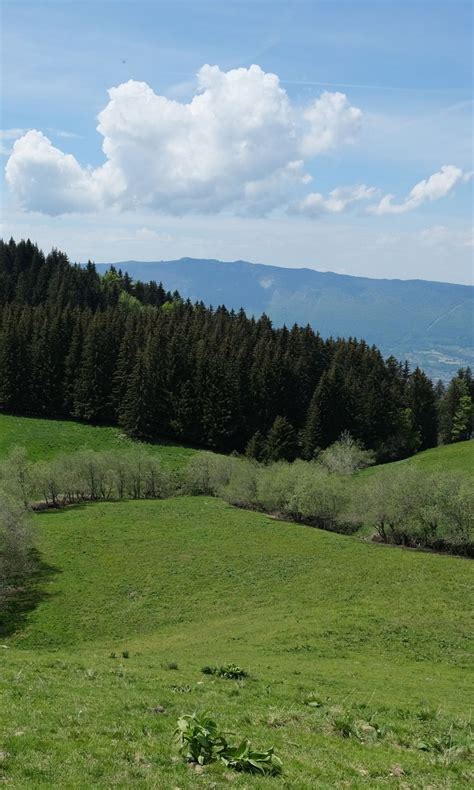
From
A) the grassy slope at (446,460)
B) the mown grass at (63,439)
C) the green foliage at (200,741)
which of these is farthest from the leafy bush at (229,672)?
the mown grass at (63,439)

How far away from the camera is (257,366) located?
361 ft

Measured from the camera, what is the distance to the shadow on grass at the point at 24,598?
35.9 meters

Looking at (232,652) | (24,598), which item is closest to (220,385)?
(24,598)

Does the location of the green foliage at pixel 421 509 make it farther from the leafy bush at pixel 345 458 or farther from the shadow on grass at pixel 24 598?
the shadow on grass at pixel 24 598

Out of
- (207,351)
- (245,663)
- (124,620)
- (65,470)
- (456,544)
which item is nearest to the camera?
(245,663)

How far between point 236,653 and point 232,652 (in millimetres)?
344

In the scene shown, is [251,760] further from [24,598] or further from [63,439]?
[63,439]

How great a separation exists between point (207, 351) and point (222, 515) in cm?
5175

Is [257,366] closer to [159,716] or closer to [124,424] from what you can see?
[124,424]

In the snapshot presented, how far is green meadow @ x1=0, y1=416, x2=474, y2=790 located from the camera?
12062mm

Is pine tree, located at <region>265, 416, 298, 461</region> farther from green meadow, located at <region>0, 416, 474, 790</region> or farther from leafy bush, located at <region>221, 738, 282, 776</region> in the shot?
Result: leafy bush, located at <region>221, 738, 282, 776</region>

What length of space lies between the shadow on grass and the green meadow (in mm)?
250

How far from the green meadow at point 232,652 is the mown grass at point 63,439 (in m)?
21.7

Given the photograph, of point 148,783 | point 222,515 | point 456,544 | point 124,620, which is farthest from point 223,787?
point 222,515
